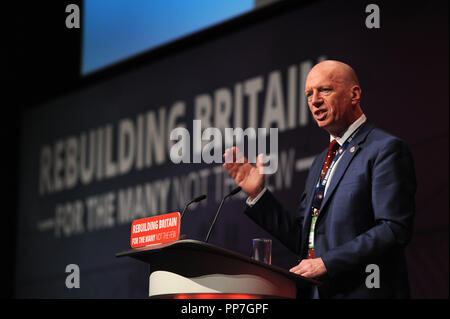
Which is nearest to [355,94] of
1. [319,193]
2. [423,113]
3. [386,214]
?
[319,193]

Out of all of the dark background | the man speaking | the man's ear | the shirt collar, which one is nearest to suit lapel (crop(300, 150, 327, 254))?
the man speaking

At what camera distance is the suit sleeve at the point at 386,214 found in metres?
2.02

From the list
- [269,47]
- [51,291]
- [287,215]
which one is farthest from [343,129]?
[51,291]

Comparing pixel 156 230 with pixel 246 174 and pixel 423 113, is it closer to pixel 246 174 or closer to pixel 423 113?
pixel 246 174

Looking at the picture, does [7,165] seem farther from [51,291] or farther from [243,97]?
[243,97]

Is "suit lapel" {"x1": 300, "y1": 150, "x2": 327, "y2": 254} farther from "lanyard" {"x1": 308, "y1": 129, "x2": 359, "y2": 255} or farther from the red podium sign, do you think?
the red podium sign

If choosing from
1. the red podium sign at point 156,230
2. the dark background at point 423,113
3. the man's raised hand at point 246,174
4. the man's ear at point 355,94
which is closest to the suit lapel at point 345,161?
the man's ear at point 355,94

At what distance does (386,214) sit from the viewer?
206 centimetres

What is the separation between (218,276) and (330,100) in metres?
0.72

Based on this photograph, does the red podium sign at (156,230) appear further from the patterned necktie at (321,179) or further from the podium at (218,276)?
the patterned necktie at (321,179)

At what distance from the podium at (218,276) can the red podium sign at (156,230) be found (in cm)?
3

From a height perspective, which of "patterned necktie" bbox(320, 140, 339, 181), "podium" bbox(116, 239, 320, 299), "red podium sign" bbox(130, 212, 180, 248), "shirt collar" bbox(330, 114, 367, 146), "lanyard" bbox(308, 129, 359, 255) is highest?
"shirt collar" bbox(330, 114, 367, 146)

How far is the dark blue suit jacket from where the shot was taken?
203 cm
